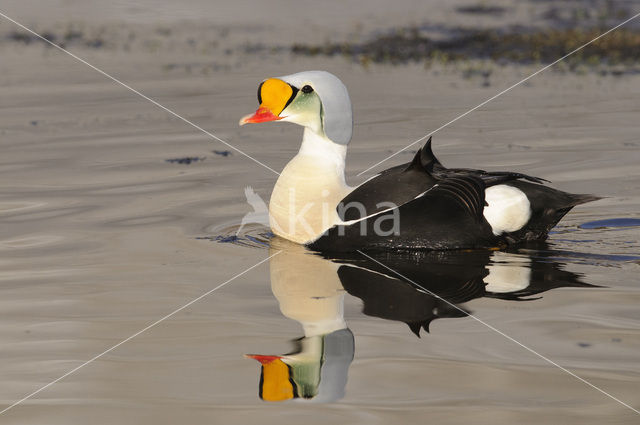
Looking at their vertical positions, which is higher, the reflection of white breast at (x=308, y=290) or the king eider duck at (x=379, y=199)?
the king eider duck at (x=379, y=199)

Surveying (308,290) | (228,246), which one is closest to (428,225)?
(308,290)

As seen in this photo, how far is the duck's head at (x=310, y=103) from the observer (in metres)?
6.10

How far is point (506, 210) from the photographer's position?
602cm

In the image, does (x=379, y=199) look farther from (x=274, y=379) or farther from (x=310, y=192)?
(x=274, y=379)

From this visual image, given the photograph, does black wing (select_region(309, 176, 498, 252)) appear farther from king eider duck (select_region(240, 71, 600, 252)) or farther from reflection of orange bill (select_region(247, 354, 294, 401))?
reflection of orange bill (select_region(247, 354, 294, 401))

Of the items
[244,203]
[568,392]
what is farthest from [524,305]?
[244,203]

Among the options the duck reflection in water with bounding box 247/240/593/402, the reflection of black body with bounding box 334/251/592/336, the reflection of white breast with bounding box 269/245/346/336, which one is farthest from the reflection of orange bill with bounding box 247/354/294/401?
the reflection of black body with bounding box 334/251/592/336

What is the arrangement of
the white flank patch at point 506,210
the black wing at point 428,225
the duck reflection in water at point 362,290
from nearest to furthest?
the duck reflection in water at point 362,290 → the black wing at point 428,225 → the white flank patch at point 506,210

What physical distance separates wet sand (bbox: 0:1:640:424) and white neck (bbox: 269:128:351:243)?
13.5 inches

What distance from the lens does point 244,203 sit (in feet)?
23.4

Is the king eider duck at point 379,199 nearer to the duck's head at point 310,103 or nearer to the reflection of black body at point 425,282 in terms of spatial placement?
the duck's head at point 310,103

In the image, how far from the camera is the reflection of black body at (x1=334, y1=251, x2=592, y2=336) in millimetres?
5000

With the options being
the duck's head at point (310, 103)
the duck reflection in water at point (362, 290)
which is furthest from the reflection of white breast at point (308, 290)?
the duck's head at point (310, 103)

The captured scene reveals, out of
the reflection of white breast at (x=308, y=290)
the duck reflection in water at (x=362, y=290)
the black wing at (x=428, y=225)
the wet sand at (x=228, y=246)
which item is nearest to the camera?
the wet sand at (x=228, y=246)
